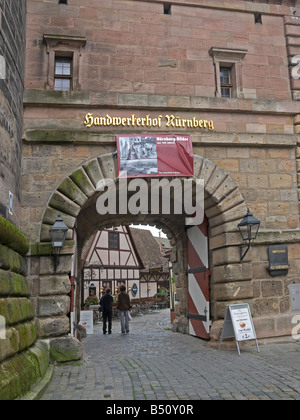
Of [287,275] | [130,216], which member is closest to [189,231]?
[130,216]

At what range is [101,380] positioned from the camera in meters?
5.34

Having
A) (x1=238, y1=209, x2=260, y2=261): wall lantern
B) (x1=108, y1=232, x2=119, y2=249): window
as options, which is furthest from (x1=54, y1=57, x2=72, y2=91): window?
(x1=108, y1=232, x2=119, y2=249): window

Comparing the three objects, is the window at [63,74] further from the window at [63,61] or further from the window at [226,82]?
the window at [226,82]

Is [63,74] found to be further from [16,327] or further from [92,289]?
[92,289]

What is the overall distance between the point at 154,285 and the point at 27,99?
20843 millimetres

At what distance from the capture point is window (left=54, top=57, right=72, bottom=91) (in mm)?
8211

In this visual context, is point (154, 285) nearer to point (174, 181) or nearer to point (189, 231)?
point (189, 231)

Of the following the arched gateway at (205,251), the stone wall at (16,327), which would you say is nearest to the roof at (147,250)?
the arched gateway at (205,251)

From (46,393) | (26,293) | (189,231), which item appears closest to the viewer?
(46,393)

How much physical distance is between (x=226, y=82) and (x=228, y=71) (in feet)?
0.95

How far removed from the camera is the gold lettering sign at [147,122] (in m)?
7.88

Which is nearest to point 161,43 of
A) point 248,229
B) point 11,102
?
point 11,102

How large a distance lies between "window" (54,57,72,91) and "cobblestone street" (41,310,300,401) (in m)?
5.33

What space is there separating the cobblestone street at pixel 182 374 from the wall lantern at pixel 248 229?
1909mm
